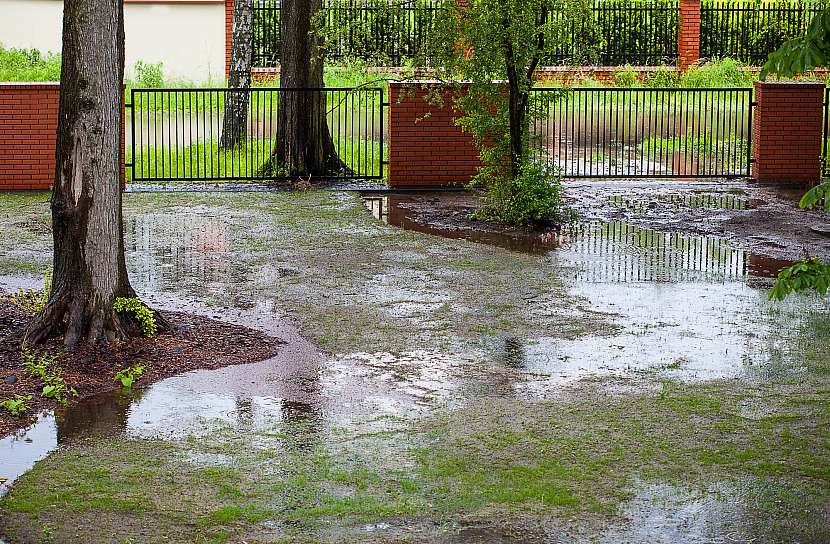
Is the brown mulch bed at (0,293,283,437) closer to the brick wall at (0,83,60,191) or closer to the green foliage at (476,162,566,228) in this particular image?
the green foliage at (476,162,566,228)

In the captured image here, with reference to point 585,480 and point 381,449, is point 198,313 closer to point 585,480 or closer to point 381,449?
point 381,449

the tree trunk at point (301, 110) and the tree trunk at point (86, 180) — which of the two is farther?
the tree trunk at point (301, 110)

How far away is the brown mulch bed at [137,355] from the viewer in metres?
8.60

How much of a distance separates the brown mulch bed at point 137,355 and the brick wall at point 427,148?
25.9 ft

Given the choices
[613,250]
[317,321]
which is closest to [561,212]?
[613,250]

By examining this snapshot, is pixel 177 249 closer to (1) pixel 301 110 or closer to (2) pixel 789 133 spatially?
(1) pixel 301 110

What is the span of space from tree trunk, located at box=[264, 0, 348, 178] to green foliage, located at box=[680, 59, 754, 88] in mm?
14337

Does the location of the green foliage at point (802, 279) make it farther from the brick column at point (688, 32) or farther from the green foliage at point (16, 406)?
the brick column at point (688, 32)

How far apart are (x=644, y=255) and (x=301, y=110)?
730cm

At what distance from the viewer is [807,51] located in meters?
5.73

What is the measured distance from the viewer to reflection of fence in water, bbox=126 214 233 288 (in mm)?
12281

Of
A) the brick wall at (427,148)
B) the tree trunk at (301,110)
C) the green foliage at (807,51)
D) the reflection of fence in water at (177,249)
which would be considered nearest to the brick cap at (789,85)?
the brick wall at (427,148)

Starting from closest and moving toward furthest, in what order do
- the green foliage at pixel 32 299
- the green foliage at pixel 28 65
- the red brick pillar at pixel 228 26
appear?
the green foliage at pixel 32 299 → the green foliage at pixel 28 65 → the red brick pillar at pixel 228 26

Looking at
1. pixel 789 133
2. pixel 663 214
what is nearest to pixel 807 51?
pixel 663 214
